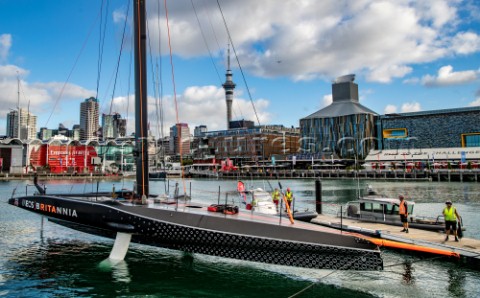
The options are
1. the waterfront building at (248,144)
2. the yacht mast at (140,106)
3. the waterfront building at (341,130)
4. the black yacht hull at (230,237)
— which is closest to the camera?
the black yacht hull at (230,237)

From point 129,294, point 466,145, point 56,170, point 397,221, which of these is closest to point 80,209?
point 129,294

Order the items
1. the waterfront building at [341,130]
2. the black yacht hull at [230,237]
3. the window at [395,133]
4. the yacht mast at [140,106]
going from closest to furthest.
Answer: the black yacht hull at [230,237]
the yacht mast at [140,106]
the window at [395,133]
the waterfront building at [341,130]

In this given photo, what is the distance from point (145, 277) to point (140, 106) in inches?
230

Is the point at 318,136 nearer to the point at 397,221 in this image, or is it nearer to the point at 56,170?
the point at 56,170

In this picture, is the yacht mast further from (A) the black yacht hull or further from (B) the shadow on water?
(B) the shadow on water

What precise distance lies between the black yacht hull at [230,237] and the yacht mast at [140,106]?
172 cm

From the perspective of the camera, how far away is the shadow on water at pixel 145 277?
33.4 ft

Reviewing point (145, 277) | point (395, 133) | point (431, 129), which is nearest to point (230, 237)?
point (145, 277)

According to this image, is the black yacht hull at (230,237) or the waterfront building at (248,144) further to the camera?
the waterfront building at (248,144)

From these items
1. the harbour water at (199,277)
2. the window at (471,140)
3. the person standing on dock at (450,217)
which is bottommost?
the harbour water at (199,277)

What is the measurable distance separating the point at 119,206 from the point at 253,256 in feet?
15.0

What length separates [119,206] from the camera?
11320mm

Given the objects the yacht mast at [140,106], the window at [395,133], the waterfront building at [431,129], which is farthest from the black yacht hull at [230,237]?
the window at [395,133]

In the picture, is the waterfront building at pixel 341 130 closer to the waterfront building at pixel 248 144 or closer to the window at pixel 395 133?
the window at pixel 395 133
